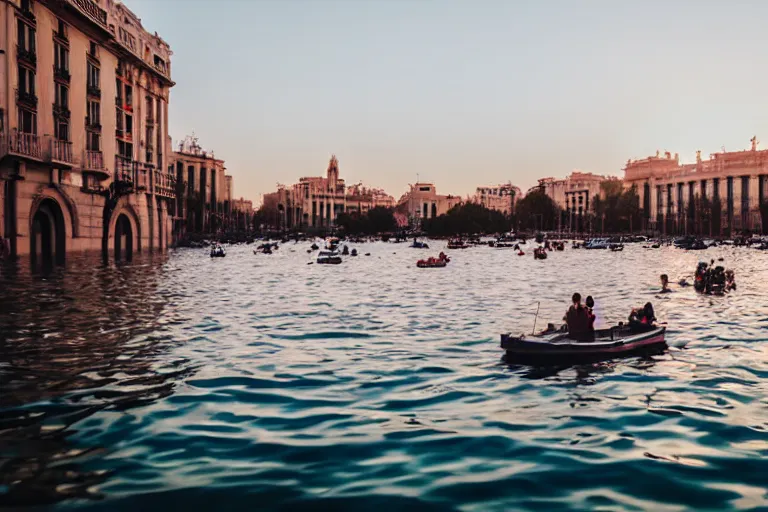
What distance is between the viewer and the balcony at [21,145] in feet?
123

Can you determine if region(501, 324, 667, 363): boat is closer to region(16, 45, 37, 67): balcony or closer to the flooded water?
the flooded water

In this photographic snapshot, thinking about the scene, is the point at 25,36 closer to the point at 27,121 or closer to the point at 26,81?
the point at 26,81

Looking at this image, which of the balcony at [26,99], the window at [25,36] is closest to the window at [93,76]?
the window at [25,36]

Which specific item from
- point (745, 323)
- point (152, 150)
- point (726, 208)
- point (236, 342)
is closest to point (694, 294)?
point (745, 323)

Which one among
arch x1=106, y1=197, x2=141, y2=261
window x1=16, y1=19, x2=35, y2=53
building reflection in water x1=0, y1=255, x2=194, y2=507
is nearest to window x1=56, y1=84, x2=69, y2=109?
window x1=16, y1=19, x2=35, y2=53

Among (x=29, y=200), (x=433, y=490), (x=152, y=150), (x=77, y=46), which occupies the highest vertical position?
(x=77, y=46)

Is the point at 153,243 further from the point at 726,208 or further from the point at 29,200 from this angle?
the point at 726,208

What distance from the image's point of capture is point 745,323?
25.2 m

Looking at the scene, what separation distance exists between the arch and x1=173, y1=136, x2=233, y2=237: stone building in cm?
7273

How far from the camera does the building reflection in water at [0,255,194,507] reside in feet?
30.8

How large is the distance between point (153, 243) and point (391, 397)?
6126cm

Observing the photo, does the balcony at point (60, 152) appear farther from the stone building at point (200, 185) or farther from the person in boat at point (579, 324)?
the stone building at point (200, 185)

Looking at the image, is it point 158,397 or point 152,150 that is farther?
point 152,150

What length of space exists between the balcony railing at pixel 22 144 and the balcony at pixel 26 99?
1688 mm
